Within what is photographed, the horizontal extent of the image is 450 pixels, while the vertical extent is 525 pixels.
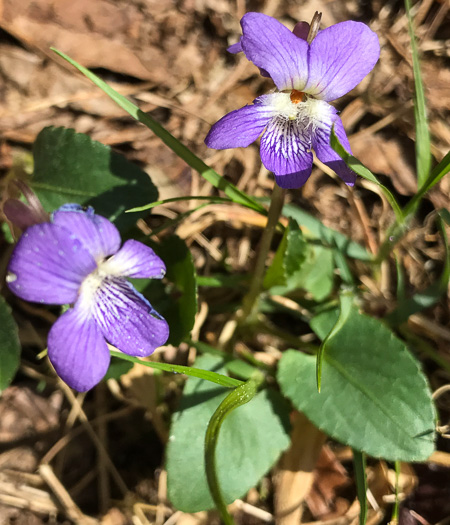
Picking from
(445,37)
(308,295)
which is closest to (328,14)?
(445,37)

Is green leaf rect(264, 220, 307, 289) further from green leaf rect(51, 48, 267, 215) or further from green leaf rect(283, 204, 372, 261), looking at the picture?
green leaf rect(283, 204, 372, 261)

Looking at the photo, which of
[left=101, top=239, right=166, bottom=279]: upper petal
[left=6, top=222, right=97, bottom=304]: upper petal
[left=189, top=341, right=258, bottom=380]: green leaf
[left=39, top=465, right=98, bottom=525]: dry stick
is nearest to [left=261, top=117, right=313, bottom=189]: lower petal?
[left=101, top=239, right=166, bottom=279]: upper petal

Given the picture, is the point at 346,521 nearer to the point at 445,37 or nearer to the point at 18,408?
the point at 18,408

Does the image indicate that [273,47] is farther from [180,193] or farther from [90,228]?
[180,193]

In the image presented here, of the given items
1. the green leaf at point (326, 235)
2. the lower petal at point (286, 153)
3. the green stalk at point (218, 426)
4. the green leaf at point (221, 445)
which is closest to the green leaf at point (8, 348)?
the green leaf at point (221, 445)

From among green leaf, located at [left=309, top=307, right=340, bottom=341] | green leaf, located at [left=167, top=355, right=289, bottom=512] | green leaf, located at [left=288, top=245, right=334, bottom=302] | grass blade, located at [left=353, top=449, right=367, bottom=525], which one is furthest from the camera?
green leaf, located at [left=288, top=245, right=334, bottom=302]

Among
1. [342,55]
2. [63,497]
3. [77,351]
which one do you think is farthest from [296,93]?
[63,497]
